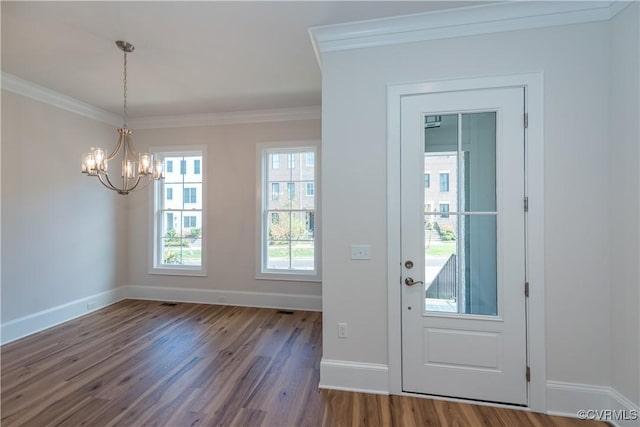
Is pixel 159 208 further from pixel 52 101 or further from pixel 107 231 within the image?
pixel 52 101

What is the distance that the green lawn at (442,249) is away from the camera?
7.45 ft

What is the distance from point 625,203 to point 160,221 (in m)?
5.47

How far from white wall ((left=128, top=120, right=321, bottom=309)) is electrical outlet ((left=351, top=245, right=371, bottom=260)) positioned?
2095 mm

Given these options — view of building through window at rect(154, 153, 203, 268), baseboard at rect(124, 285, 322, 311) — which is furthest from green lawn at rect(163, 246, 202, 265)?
baseboard at rect(124, 285, 322, 311)

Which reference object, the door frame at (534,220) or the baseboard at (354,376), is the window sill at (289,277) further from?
the door frame at (534,220)

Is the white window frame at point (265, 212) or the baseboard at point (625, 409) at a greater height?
the white window frame at point (265, 212)

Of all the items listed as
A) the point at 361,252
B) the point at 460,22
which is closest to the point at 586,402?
the point at 361,252

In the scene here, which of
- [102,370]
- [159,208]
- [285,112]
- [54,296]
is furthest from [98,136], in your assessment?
[102,370]

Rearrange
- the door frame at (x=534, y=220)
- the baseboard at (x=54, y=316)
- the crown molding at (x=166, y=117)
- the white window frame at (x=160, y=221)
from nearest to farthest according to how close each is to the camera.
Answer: the door frame at (x=534, y=220)
the baseboard at (x=54, y=316)
the crown molding at (x=166, y=117)
the white window frame at (x=160, y=221)

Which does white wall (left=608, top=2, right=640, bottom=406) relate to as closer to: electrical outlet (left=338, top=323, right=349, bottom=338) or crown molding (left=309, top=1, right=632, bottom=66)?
crown molding (left=309, top=1, right=632, bottom=66)

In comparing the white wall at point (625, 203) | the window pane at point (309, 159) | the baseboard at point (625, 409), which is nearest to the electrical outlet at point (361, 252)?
the white wall at point (625, 203)

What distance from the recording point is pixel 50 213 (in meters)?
3.71

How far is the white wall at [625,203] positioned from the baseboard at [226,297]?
308 cm

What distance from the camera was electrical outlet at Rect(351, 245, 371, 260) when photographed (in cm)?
237
